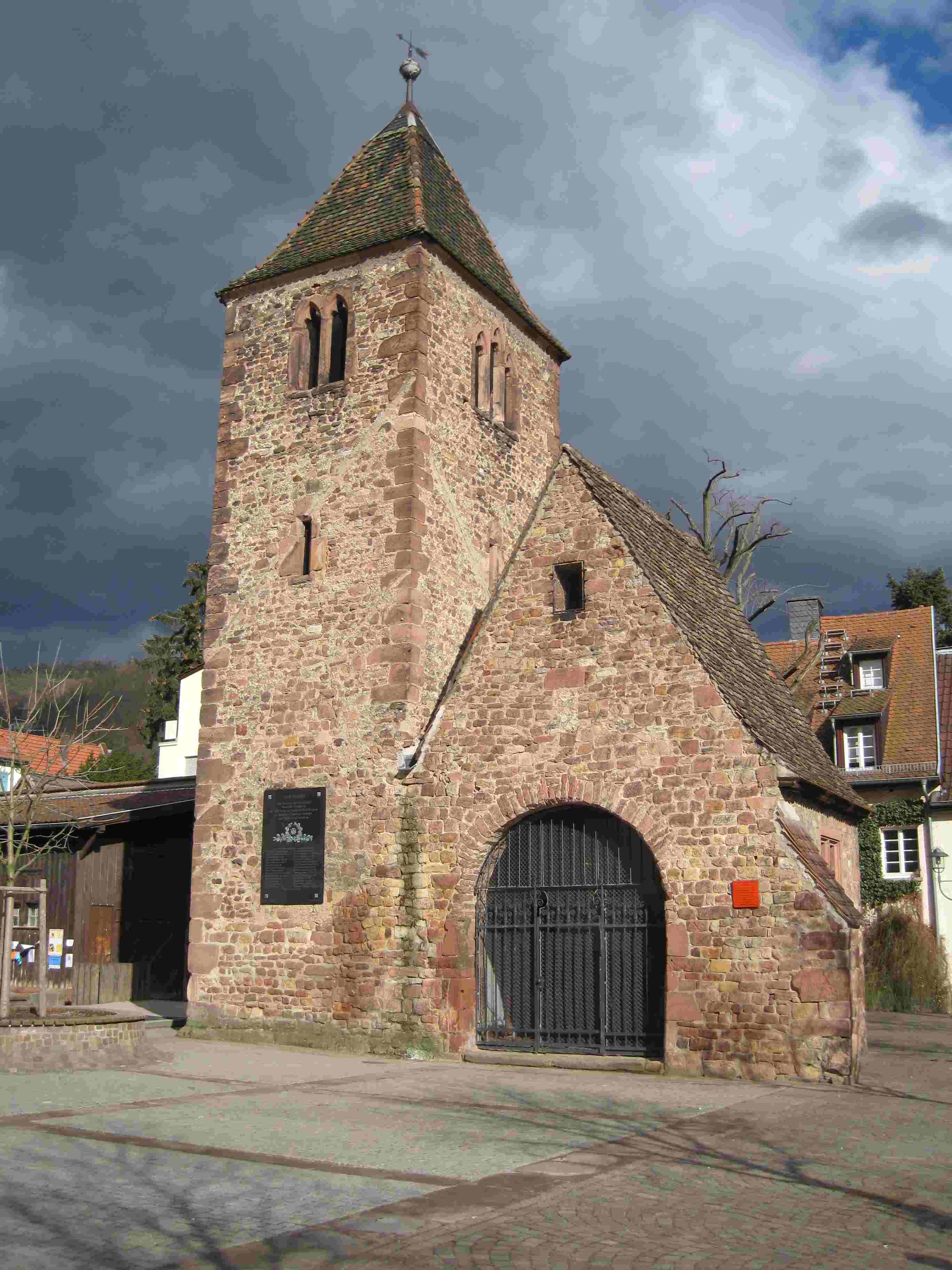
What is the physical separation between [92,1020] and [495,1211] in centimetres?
794

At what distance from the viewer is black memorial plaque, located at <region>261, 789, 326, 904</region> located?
17.1 meters

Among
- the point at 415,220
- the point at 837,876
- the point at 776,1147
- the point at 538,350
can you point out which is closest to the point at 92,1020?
the point at 776,1147

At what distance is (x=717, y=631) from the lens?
686 inches

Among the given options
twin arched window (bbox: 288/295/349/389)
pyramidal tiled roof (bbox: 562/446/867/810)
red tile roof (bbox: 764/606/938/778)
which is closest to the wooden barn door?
twin arched window (bbox: 288/295/349/389)

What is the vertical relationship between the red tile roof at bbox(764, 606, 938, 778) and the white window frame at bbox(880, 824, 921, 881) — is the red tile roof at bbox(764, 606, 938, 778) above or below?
above

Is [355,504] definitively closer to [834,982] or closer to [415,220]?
[415,220]

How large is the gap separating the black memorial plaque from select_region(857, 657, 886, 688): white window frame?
66.6 ft

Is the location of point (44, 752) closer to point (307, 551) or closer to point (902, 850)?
point (307, 551)

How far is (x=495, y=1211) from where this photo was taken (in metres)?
7.02

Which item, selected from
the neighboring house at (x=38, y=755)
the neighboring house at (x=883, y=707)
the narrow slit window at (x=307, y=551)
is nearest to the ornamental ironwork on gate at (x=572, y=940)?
the narrow slit window at (x=307, y=551)

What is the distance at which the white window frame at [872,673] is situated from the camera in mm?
33469

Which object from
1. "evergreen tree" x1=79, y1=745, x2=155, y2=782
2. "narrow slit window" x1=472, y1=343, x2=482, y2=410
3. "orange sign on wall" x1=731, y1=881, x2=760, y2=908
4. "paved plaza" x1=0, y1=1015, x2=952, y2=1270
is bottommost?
"paved plaza" x1=0, y1=1015, x2=952, y2=1270

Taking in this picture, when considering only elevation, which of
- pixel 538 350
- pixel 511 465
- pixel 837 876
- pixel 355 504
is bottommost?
pixel 837 876

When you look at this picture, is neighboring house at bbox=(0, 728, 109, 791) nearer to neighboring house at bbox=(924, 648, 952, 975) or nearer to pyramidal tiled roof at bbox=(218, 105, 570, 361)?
pyramidal tiled roof at bbox=(218, 105, 570, 361)
